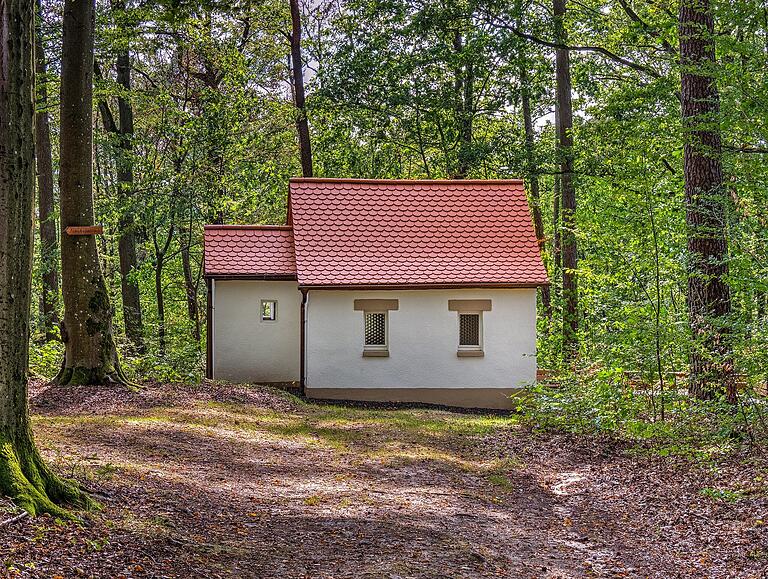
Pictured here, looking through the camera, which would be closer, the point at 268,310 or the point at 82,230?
the point at 82,230

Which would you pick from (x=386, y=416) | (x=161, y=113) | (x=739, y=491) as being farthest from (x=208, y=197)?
(x=739, y=491)

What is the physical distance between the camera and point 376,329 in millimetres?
19203

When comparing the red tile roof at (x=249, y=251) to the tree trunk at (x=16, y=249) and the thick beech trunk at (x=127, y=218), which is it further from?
the tree trunk at (x=16, y=249)

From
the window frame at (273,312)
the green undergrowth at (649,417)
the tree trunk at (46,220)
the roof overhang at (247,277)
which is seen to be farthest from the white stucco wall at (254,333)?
the green undergrowth at (649,417)

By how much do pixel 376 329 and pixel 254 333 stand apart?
9.86 ft

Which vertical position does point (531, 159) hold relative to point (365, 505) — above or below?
above

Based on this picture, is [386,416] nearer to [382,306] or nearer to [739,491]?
[382,306]

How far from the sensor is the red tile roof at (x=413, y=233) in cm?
1897

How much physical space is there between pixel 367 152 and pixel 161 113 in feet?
22.3

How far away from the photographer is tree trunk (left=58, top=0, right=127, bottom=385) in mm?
12852

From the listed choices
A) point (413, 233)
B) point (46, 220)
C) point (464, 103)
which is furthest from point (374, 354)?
point (464, 103)

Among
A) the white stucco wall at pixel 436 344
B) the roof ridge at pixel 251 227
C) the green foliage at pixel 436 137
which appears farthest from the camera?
the roof ridge at pixel 251 227

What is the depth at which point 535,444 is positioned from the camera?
12.1 m

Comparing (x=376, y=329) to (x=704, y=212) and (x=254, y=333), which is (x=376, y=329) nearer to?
(x=254, y=333)
